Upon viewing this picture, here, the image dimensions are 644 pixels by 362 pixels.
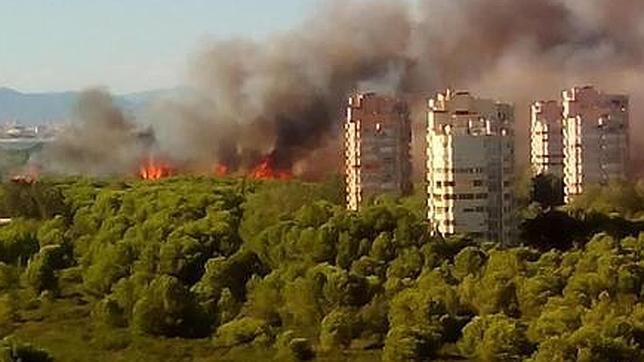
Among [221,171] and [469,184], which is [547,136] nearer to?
[221,171]

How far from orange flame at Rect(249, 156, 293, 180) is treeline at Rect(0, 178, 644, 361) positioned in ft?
30.5

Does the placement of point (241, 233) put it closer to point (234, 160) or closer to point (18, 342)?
point (18, 342)

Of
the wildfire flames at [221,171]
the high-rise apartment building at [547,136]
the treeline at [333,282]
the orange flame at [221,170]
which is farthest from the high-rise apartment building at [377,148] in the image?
the orange flame at [221,170]

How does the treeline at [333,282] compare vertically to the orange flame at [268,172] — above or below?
below

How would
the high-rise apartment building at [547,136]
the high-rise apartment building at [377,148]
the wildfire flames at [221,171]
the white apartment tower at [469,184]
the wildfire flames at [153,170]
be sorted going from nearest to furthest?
1. the white apartment tower at [469,184]
2. the high-rise apartment building at [377,148]
3. the wildfire flames at [221,171]
4. the high-rise apartment building at [547,136]
5. the wildfire flames at [153,170]

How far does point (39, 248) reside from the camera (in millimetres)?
25203

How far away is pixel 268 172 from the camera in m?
37.8

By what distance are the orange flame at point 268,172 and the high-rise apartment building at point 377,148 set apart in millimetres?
4789

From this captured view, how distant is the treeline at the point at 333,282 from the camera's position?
17.8m

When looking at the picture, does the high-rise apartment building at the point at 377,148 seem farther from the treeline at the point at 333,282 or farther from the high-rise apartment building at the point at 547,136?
the high-rise apartment building at the point at 547,136

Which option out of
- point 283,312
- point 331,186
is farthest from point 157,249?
point 331,186

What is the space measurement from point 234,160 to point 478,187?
1538 cm

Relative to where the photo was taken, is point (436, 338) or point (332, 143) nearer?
point (436, 338)

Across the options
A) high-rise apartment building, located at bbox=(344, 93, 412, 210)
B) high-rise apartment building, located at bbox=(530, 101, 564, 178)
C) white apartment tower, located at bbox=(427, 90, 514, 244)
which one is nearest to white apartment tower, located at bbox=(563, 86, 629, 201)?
high-rise apartment building, located at bbox=(530, 101, 564, 178)
